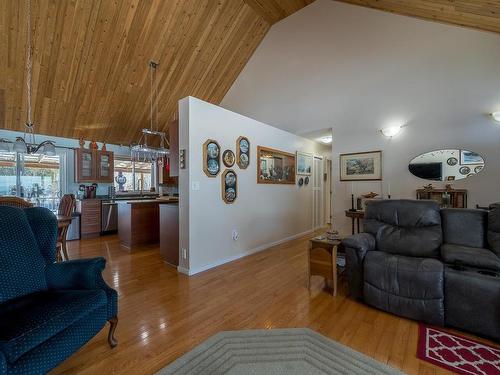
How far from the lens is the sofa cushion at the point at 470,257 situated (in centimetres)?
201

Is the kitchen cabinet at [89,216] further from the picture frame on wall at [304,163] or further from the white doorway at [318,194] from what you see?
the white doorway at [318,194]

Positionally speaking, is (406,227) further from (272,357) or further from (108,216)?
(108,216)

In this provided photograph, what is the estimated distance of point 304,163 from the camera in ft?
19.2

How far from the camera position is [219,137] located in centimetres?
361

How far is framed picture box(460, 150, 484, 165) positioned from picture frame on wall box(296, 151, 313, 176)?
9.60ft

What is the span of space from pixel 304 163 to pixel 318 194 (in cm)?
125

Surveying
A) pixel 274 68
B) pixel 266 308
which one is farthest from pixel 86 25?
pixel 266 308

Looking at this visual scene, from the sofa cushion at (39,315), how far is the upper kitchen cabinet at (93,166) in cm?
495

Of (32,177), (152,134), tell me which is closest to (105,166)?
(32,177)

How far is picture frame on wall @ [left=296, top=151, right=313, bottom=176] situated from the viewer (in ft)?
18.6

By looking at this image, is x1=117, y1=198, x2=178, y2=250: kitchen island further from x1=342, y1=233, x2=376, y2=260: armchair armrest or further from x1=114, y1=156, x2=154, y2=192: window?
x1=342, y1=233, x2=376, y2=260: armchair armrest

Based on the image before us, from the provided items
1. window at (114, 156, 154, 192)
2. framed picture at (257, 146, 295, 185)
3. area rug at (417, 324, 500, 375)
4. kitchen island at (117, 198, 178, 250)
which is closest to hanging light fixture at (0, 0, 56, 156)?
kitchen island at (117, 198, 178, 250)

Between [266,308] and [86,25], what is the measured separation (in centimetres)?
472

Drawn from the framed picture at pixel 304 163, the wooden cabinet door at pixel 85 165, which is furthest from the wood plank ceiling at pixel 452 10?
the wooden cabinet door at pixel 85 165
